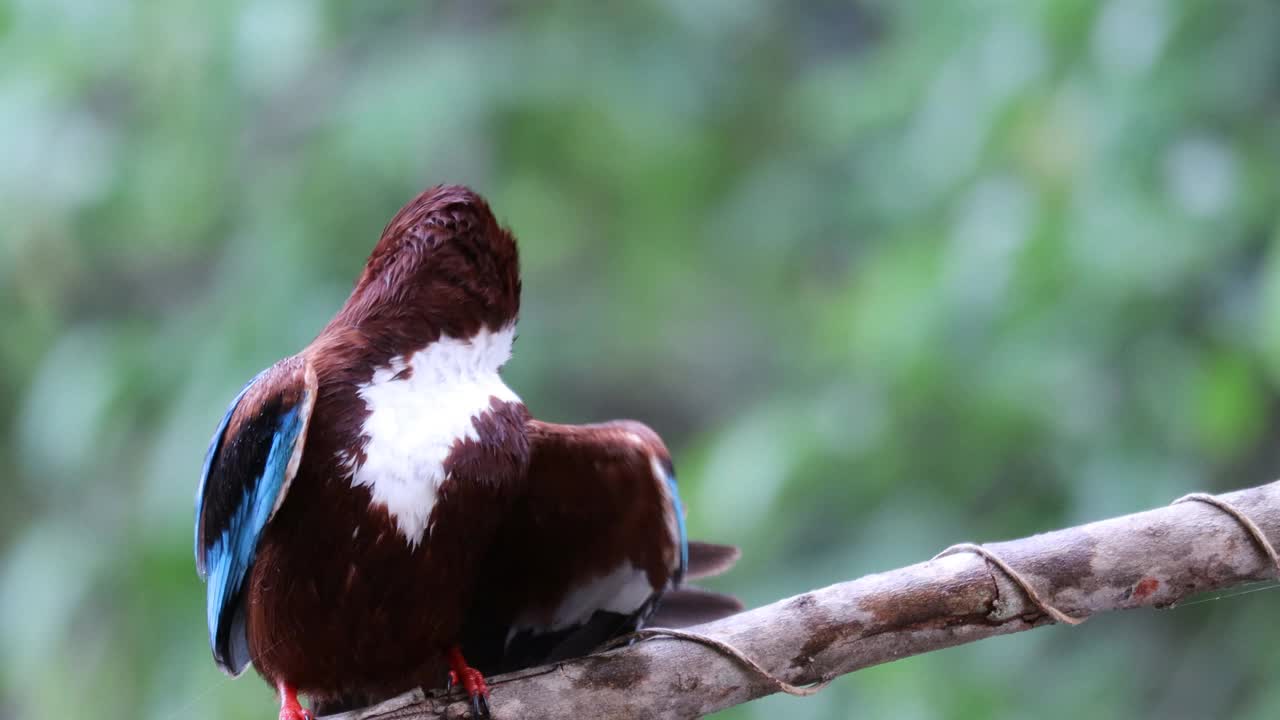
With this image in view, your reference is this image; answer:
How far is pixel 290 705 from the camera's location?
1.65m

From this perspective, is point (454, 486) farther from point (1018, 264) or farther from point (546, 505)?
point (1018, 264)

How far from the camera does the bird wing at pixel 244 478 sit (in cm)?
156

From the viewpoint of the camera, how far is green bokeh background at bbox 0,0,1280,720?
2.92 meters

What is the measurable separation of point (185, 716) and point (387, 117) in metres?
1.72

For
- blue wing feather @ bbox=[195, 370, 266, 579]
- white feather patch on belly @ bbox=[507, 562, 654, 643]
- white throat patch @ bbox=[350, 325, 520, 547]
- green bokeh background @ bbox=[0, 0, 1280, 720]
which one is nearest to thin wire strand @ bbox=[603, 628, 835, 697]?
white feather patch on belly @ bbox=[507, 562, 654, 643]

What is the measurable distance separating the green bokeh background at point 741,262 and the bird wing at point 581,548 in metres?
1.20

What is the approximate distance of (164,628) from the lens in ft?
11.8

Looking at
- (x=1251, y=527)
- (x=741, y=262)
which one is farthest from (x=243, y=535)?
(x=741, y=262)

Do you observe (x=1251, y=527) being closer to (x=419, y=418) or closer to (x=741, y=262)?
(x=419, y=418)

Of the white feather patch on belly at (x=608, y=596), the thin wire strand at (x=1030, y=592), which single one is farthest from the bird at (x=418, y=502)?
the thin wire strand at (x=1030, y=592)

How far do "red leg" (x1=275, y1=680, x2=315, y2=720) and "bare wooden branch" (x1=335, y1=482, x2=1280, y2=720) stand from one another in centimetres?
8

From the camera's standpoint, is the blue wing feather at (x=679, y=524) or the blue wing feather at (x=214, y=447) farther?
the blue wing feather at (x=679, y=524)

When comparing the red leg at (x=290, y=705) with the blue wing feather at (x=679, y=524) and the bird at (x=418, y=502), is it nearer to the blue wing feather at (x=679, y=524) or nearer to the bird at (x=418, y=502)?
the bird at (x=418, y=502)

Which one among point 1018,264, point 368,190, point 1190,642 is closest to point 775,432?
point 1018,264
